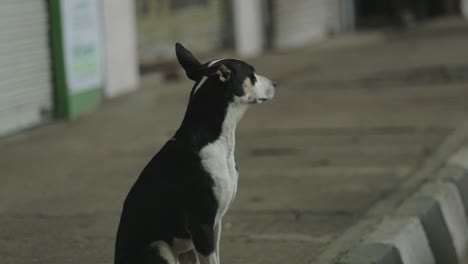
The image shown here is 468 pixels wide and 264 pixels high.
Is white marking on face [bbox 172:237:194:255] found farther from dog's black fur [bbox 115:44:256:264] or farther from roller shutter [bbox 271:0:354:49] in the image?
roller shutter [bbox 271:0:354:49]

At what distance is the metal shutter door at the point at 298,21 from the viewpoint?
16703 millimetres

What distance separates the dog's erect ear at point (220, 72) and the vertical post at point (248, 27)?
11.1 metres

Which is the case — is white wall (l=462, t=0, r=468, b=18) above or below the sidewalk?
below

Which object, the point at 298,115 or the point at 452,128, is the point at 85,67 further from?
the point at 452,128

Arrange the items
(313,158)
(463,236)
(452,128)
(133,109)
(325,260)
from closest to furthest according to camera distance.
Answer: (325,260)
(463,236)
(313,158)
(452,128)
(133,109)

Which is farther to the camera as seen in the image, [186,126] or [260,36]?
[260,36]

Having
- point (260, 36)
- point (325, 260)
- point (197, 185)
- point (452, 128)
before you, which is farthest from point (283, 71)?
point (197, 185)

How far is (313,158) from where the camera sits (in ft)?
25.8

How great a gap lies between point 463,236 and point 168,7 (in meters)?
8.08

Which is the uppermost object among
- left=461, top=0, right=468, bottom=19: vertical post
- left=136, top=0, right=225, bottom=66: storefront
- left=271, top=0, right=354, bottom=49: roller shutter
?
left=136, top=0, right=225, bottom=66: storefront

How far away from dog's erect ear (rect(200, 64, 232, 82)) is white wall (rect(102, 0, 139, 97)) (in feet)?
23.2

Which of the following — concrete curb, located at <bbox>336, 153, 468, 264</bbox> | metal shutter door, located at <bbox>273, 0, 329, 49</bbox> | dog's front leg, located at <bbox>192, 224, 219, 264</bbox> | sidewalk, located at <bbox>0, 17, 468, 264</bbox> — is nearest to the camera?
dog's front leg, located at <bbox>192, 224, 219, 264</bbox>

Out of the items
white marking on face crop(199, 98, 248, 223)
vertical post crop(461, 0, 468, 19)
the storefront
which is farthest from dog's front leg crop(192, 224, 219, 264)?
vertical post crop(461, 0, 468, 19)

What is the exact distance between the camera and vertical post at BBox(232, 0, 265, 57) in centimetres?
1520
